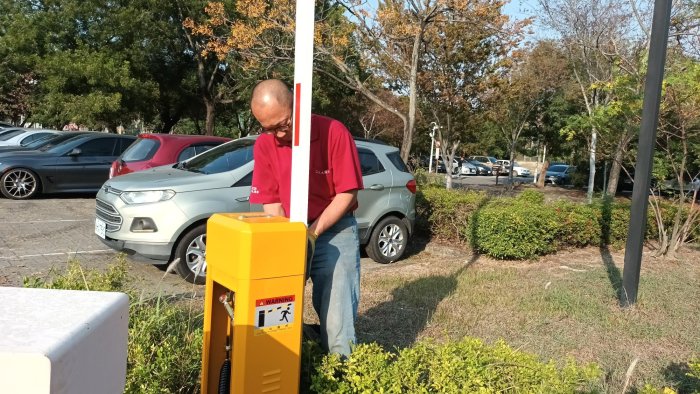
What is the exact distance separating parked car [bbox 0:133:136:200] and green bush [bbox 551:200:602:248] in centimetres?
967

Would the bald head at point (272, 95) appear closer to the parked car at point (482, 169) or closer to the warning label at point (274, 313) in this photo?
the warning label at point (274, 313)

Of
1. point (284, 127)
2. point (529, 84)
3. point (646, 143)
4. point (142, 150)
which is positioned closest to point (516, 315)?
point (646, 143)

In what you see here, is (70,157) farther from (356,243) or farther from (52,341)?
(52,341)

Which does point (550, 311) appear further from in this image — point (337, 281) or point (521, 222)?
point (337, 281)

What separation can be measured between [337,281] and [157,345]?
1014mm

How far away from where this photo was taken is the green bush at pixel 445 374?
8.61 feet

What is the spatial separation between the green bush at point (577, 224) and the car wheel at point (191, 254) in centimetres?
523

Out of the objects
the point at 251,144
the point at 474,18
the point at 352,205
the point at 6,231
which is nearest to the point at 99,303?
the point at 352,205

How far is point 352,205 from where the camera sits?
3.05 metres

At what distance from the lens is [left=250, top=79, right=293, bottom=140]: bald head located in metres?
2.72

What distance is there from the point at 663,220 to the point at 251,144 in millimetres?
6997

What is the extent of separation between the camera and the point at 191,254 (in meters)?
6.09

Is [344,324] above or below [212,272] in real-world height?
below

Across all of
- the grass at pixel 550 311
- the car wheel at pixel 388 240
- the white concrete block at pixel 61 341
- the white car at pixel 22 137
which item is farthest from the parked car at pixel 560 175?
the white concrete block at pixel 61 341
